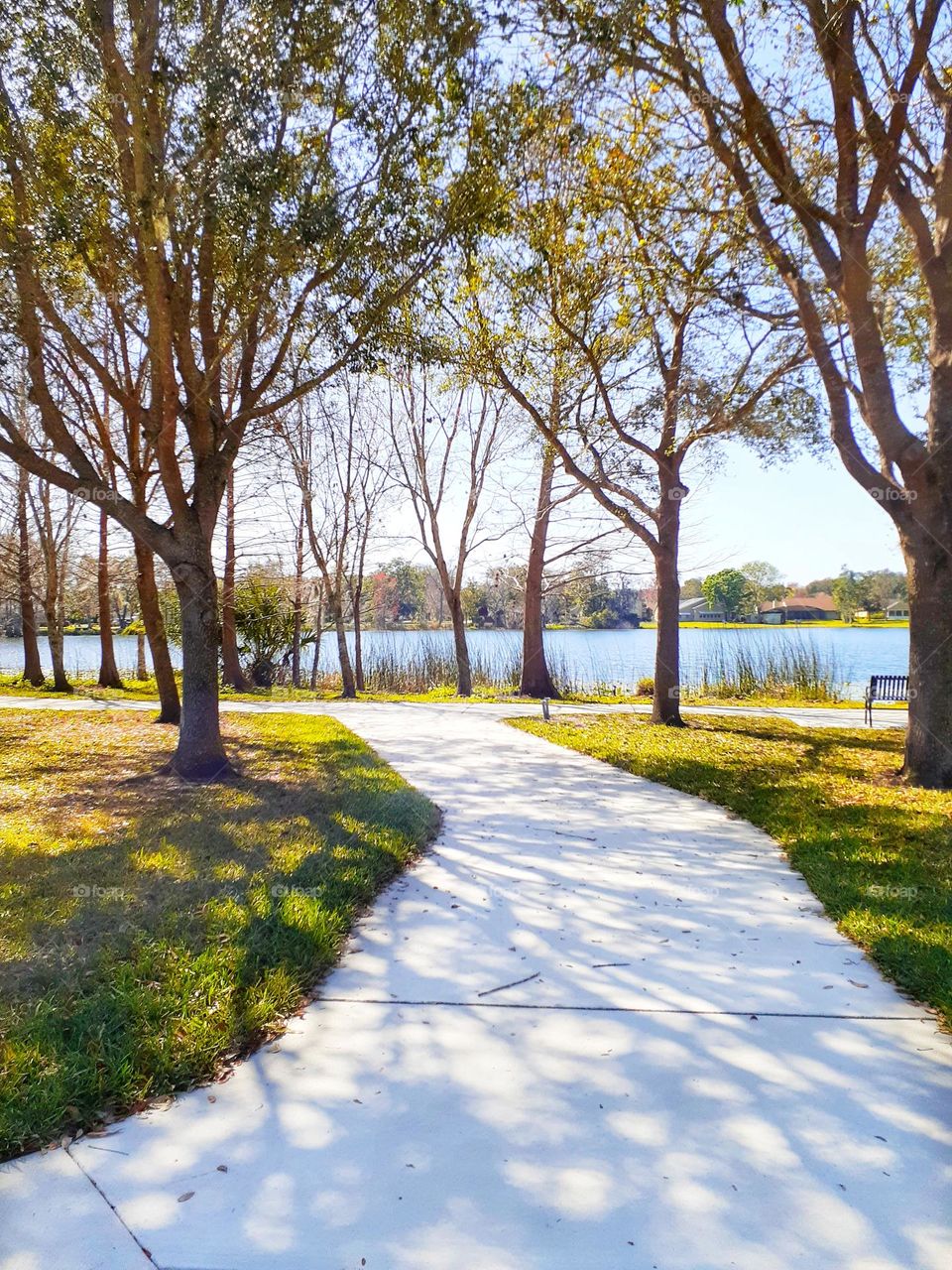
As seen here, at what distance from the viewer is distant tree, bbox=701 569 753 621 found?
93.6ft

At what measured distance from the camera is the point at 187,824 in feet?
17.8

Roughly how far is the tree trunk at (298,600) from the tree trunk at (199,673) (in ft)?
39.7

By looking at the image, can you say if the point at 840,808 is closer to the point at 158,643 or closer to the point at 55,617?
the point at 158,643

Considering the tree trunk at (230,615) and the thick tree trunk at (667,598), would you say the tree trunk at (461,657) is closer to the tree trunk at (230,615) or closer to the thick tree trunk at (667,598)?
the tree trunk at (230,615)

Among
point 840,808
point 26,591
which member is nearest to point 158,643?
point 840,808

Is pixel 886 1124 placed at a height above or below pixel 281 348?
below

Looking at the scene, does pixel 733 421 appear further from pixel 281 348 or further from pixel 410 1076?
pixel 410 1076

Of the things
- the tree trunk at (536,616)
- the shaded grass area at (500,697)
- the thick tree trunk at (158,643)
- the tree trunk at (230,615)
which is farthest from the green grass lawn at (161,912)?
the tree trunk at (230,615)

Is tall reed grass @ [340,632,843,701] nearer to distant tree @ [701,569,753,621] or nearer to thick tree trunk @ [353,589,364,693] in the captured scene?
thick tree trunk @ [353,589,364,693]

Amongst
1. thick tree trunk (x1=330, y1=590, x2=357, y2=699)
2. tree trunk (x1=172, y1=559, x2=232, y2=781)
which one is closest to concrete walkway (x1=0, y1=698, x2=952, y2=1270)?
tree trunk (x1=172, y1=559, x2=232, y2=781)

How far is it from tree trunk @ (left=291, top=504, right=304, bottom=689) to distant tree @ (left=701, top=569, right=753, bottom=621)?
16.0 m

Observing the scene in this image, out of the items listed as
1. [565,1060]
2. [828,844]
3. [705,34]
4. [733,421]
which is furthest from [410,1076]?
[733,421]

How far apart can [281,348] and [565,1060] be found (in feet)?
22.3

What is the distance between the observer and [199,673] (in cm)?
704
